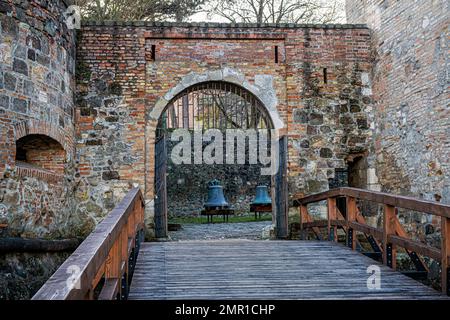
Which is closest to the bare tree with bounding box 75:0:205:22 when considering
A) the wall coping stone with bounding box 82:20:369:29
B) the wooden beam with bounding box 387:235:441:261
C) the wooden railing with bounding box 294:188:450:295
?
the wall coping stone with bounding box 82:20:369:29

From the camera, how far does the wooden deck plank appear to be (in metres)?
4.60

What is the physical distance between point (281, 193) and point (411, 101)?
2.60m

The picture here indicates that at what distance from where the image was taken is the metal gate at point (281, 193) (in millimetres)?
9320

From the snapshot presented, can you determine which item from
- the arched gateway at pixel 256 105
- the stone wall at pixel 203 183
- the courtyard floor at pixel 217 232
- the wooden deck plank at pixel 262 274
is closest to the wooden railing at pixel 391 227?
the wooden deck plank at pixel 262 274

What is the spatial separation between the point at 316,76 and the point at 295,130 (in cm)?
108

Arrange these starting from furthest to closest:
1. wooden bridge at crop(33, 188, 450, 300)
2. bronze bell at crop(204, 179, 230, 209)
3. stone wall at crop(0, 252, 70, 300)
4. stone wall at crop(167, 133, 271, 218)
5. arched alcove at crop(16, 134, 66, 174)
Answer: stone wall at crop(167, 133, 271, 218) → bronze bell at crop(204, 179, 230, 209) → arched alcove at crop(16, 134, 66, 174) → stone wall at crop(0, 252, 70, 300) → wooden bridge at crop(33, 188, 450, 300)

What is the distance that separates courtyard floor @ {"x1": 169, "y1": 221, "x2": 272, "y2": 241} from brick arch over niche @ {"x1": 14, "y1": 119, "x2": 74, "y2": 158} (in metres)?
3.31

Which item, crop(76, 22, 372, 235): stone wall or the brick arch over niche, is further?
crop(76, 22, 372, 235): stone wall

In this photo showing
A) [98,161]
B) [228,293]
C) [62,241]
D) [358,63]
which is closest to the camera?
[228,293]

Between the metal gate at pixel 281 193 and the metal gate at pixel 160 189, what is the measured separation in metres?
1.95

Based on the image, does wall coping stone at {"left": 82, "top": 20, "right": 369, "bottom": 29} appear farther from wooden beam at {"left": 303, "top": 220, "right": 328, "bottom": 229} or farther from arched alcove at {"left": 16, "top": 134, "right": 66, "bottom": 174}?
wooden beam at {"left": 303, "top": 220, "right": 328, "bottom": 229}
